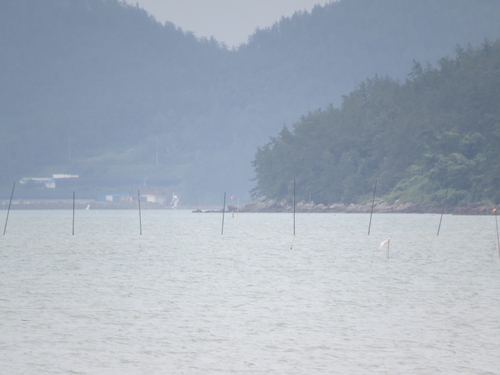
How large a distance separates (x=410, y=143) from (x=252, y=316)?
128 meters

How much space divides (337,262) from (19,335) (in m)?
26.9

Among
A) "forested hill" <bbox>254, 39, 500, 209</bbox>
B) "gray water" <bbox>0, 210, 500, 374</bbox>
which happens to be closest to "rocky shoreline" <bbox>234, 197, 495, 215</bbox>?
"forested hill" <bbox>254, 39, 500, 209</bbox>

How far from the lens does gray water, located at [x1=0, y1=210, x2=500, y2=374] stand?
59.0ft

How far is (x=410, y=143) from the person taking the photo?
148 m

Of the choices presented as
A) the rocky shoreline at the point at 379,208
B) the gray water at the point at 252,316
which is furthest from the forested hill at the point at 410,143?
the gray water at the point at 252,316

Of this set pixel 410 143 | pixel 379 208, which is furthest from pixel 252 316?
pixel 379 208

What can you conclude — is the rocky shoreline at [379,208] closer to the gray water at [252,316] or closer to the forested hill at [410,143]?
the forested hill at [410,143]

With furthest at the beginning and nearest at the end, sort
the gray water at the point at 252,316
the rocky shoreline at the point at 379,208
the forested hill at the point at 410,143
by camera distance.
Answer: the forested hill at the point at 410,143 < the rocky shoreline at the point at 379,208 < the gray water at the point at 252,316

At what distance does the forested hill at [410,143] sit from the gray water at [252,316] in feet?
271

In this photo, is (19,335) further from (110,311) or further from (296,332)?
(296,332)

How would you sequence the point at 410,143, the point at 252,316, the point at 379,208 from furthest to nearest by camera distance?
the point at 379,208 → the point at 410,143 → the point at 252,316

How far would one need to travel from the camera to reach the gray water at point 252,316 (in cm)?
A: 1798

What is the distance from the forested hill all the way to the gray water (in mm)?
82504

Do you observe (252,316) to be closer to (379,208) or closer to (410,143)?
(410,143)
